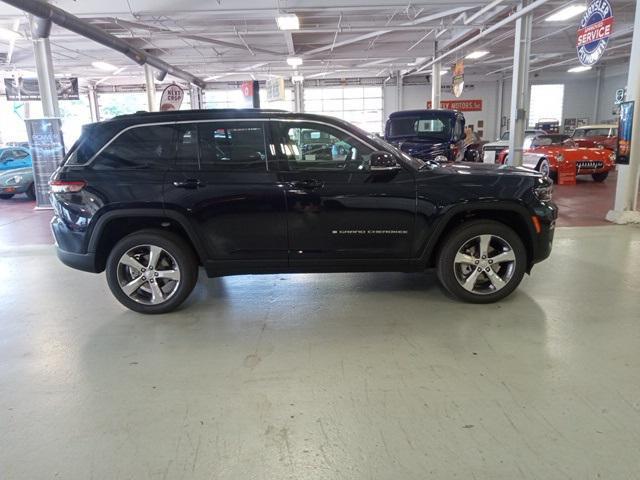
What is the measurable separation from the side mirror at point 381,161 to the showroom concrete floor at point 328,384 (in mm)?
1306

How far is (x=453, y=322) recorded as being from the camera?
391 centimetres

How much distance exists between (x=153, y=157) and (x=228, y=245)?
3.32 feet

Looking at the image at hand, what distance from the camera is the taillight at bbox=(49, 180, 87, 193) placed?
3.97 metres

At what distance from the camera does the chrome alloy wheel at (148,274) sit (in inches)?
162

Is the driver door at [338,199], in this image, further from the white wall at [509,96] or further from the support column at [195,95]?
the white wall at [509,96]

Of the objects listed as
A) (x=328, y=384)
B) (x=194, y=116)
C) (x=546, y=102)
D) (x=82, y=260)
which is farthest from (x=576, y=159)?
(x=546, y=102)

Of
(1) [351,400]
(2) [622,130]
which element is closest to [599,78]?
(2) [622,130]

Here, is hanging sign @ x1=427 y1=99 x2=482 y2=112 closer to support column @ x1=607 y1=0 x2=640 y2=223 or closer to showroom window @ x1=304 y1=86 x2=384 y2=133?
showroom window @ x1=304 y1=86 x2=384 y2=133

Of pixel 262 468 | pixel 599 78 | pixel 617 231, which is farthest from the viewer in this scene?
pixel 599 78

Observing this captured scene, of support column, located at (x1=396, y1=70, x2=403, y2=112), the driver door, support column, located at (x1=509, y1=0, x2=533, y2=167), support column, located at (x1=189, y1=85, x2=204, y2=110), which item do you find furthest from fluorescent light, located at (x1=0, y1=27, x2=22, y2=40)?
support column, located at (x1=396, y1=70, x2=403, y2=112)

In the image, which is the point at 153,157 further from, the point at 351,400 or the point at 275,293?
the point at 351,400

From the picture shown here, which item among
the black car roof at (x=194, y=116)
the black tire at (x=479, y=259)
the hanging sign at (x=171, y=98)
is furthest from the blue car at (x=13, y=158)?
the black tire at (x=479, y=259)

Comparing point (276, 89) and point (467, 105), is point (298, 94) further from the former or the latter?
point (467, 105)

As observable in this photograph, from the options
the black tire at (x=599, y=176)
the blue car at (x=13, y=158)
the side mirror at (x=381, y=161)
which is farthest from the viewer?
the blue car at (x=13, y=158)
